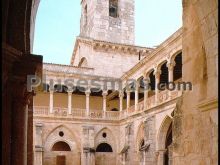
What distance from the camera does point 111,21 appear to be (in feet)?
103

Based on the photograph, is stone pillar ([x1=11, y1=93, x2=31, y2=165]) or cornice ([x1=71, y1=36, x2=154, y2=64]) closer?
stone pillar ([x1=11, y1=93, x2=31, y2=165])

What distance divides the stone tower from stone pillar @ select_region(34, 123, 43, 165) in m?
9.63

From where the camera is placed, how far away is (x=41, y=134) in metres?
25.4

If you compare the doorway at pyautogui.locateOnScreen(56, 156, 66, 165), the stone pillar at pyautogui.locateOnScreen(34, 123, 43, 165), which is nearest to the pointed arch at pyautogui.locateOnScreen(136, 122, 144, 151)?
the doorway at pyautogui.locateOnScreen(56, 156, 66, 165)

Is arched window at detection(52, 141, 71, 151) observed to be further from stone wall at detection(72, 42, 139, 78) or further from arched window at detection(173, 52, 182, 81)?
arched window at detection(173, 52, 182, 81)

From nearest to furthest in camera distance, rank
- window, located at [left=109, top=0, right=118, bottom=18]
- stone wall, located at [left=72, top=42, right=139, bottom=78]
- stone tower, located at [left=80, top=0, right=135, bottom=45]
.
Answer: stone wall, located at [left=72, top=42, right=139, bottom=78] < stone tower, located at [left=80, top=0, right=135, bottom=45] < window, located at [left=109, top=0, right=118, bottom=18]

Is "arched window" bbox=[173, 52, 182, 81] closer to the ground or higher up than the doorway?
higher up

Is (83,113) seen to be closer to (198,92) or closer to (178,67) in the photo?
(178,67)

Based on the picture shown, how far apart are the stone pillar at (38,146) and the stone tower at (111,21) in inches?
379

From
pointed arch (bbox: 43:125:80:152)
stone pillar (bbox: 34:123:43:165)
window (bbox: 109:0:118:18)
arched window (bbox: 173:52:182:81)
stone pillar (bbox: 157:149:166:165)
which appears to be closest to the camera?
stone pillar (bbox: 157:149:166:165)

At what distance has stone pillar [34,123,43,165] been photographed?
80.1 feet

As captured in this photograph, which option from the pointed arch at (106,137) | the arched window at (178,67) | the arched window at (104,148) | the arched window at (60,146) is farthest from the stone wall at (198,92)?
the arched window at (60,146)

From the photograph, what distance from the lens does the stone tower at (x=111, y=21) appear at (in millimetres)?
30938

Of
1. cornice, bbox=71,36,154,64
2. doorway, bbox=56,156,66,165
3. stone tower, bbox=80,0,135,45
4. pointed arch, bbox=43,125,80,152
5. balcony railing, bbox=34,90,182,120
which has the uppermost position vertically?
stone tower, bbox=80,0,135,45
